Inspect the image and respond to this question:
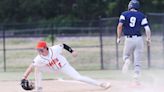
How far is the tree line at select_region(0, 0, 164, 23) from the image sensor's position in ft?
204

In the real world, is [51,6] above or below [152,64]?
above

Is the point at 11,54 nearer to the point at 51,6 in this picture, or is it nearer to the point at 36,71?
the point at 36,71

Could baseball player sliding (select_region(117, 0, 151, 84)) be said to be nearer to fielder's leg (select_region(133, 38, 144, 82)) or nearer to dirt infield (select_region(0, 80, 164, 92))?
fielder's leg (select_region(133, 38, 144, 82))

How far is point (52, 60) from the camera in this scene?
13961mm

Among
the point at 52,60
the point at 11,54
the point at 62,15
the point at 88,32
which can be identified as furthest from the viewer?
the point at 62,15

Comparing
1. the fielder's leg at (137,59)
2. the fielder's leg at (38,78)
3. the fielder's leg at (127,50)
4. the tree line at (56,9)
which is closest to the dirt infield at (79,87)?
the fielder's leg at (137,59)

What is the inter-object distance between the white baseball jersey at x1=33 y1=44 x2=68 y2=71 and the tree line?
47030mm

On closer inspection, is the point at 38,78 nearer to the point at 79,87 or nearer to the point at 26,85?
the point at 26,85

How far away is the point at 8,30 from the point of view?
35562mm

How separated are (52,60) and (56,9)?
51896mm

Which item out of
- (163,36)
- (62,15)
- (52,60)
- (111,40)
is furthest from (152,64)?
(62,15)

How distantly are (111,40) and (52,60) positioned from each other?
15.1 meters

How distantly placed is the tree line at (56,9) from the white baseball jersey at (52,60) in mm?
47030

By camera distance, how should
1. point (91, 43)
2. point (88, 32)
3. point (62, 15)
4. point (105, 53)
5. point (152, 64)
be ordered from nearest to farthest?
point (152, 64)
point (105, 53)
point (91, 43)
point (88, 32)
point (62, 15)
